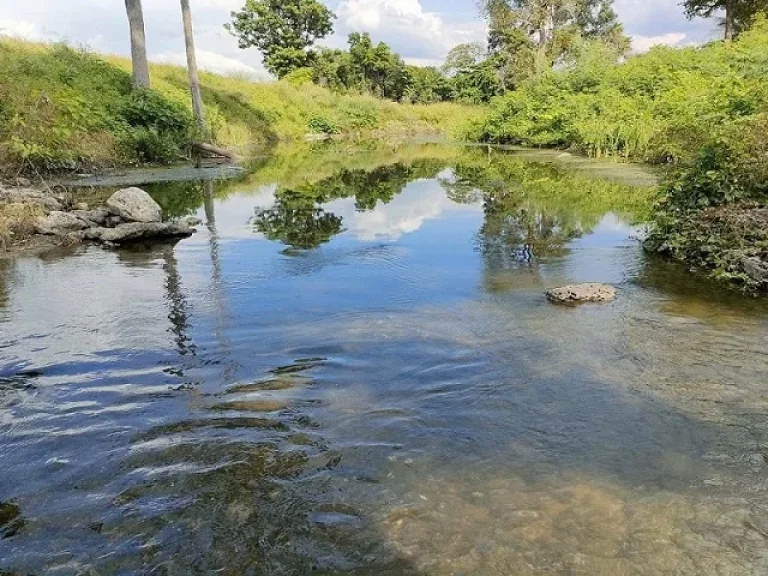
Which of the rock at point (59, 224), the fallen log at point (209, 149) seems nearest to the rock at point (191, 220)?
the rock at point (59, 224)

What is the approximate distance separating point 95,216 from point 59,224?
60 centimetres

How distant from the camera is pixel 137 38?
20.8 m

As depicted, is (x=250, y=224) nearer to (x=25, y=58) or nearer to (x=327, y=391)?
(x=327, y=391)

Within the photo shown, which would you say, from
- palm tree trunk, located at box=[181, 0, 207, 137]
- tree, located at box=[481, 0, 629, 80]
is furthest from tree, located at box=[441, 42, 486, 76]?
palm tree trunk, located at box=[181, 0, 207, 137]

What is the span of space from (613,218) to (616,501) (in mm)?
8779

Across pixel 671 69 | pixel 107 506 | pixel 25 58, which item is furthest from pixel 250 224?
pixel 671 69

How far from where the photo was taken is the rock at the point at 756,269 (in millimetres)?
6168

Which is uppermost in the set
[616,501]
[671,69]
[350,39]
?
[350,39]

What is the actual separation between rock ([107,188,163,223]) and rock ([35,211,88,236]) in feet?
1.86

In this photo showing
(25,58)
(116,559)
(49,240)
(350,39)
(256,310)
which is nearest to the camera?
(116,559)

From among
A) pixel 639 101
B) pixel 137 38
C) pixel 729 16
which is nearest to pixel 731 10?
pixel 729 16

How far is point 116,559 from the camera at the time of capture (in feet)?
8.44

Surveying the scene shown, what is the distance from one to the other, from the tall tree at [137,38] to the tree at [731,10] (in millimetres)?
24999

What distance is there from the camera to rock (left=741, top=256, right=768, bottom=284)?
6.17 metres
